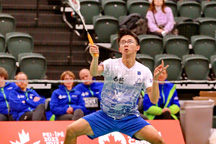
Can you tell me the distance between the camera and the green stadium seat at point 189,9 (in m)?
11.9

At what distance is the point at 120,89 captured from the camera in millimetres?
5961

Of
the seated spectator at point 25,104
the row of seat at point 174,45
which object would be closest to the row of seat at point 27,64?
the seated spectator at point 25,104

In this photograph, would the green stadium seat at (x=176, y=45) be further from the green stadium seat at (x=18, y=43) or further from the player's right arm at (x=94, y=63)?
the player's right arm at (x=94, y=63)

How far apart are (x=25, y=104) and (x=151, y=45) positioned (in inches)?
130

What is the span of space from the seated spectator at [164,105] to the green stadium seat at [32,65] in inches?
87.9

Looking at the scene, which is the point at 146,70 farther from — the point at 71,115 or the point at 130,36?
the point at 71,115

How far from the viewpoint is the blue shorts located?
5.86 meters

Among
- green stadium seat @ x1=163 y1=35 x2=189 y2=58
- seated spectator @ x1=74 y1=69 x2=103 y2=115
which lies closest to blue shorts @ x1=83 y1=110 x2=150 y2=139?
seated spectator @ x1=74 y1=69 x2=103 y2=115

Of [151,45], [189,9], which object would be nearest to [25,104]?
[151,45]

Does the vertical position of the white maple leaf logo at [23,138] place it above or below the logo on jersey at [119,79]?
below

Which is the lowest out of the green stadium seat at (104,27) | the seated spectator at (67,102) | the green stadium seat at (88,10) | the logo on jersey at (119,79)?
the seated spectator at (67,102)

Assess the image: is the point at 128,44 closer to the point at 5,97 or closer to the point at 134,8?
the point at 5,97

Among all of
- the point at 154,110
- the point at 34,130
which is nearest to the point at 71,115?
the point at 34,130

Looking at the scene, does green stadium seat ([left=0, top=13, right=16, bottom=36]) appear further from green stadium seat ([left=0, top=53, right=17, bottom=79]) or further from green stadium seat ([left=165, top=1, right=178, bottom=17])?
green stadium seat ([left=165, top=1, right=178, bottom=17])
